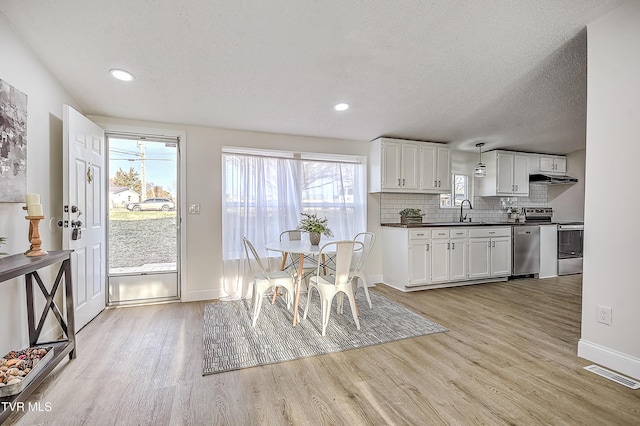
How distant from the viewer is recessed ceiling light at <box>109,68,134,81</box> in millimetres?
2469

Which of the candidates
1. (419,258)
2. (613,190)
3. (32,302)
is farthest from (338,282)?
(32,302)

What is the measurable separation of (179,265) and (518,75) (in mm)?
4263

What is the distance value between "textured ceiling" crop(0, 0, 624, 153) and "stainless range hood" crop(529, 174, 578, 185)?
6.32ft

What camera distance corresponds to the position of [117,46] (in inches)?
84.7

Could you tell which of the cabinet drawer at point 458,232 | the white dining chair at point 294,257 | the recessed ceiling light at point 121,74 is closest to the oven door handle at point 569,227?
the cabinet drawer at point 458,232

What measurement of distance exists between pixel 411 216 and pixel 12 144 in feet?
14.1

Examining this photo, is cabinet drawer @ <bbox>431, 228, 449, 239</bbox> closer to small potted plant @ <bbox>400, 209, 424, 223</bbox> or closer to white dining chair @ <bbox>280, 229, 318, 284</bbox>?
small potted plant @ <bbox>400, 209, 424, 223</bbox>

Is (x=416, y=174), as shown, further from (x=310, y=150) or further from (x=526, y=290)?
(x=526, y=290)

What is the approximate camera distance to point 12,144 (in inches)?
75.8

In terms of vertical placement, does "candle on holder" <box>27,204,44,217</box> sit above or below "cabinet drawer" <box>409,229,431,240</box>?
above

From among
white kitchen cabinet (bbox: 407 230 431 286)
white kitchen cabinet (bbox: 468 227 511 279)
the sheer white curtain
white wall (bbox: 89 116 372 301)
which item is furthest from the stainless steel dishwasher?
white wall (bbox: 89 116 372 301)

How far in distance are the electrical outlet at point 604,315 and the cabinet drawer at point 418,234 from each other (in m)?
2.21

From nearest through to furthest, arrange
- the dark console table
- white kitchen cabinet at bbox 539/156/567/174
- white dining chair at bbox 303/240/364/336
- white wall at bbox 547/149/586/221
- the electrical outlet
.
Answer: the dark console table < the electrical outlet < white dining chair at bbox 303/240/364/336 < white kitchen cabinet at bbox 539/156/567/174 < white wall at bbox 547/149/586/221

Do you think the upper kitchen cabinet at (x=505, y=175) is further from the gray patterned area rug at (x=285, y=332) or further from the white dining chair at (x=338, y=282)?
the white dining chair at (x=338, y=282)
